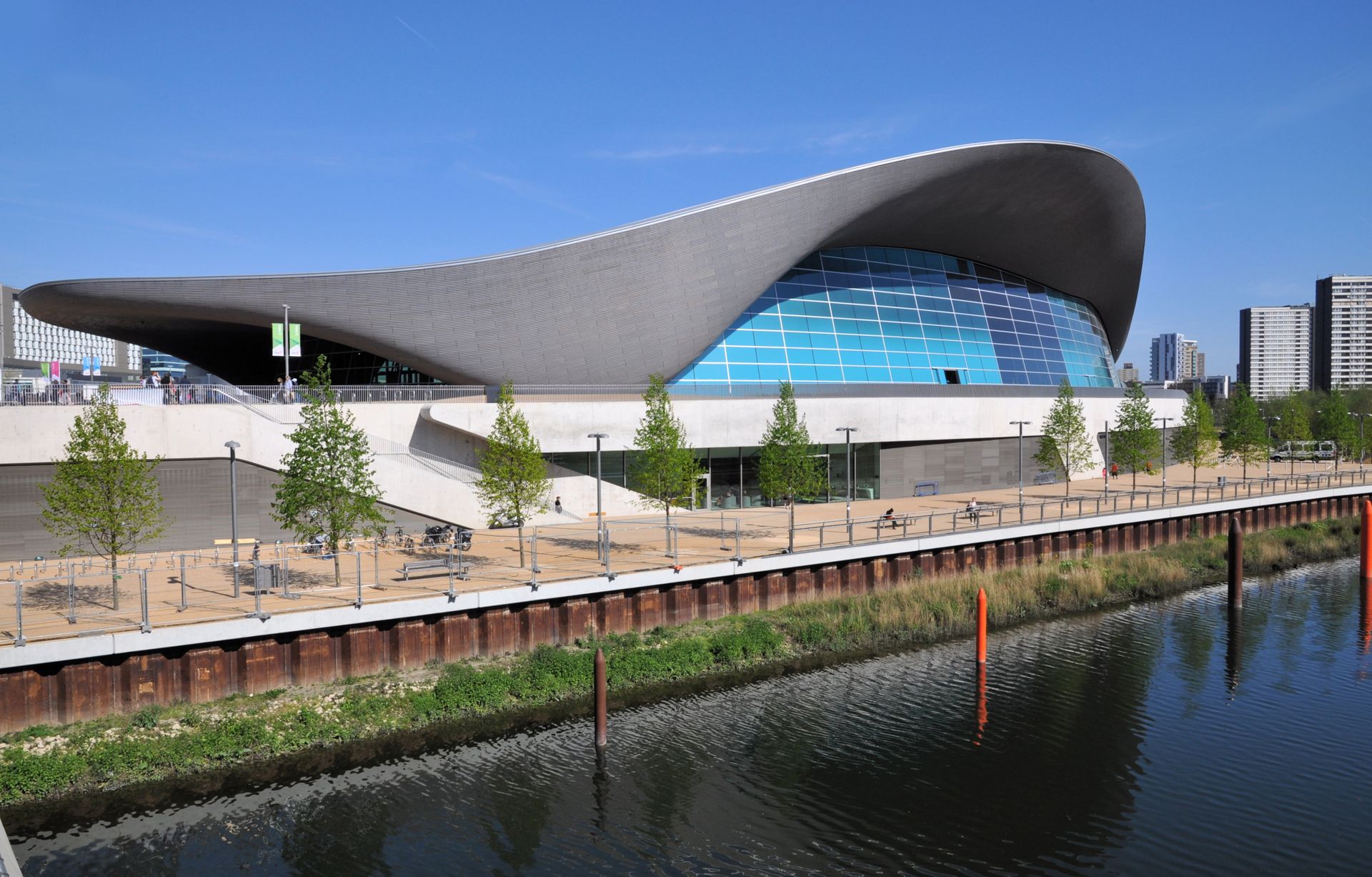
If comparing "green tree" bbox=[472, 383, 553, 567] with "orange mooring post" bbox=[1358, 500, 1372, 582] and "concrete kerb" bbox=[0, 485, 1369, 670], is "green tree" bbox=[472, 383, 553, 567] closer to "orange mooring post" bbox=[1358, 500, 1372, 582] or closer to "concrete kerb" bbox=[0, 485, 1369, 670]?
"concrete kerb" bbox=[0, 485, 1369, 670]

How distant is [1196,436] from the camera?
4347 centimetres

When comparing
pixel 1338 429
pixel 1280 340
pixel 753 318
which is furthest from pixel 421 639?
pixel 1280 340

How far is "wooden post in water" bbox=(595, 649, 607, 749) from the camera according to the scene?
16.0 meters

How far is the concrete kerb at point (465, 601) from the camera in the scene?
14844 millimetres

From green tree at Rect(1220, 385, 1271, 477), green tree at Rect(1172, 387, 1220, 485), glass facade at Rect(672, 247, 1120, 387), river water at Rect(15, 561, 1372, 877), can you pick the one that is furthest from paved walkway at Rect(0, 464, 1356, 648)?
green tree at Rect(1220, 385, 1271, 477)

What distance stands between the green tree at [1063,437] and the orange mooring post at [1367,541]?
9.73 metres

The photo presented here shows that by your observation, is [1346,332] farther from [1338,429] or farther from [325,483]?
[325,483]

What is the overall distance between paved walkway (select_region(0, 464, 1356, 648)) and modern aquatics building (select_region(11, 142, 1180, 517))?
4.25m

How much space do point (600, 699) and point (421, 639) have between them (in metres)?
3.97

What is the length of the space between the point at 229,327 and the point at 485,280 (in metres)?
13.6

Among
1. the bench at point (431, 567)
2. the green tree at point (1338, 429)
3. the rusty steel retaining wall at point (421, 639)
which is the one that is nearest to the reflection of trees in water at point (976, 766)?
the rusty steel retaining wall at point (421, 639)

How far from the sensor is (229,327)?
3944cm

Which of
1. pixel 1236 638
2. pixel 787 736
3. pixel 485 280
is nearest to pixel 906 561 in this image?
pixel 1236 638

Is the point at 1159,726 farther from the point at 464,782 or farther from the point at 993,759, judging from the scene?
the point at 464,782
